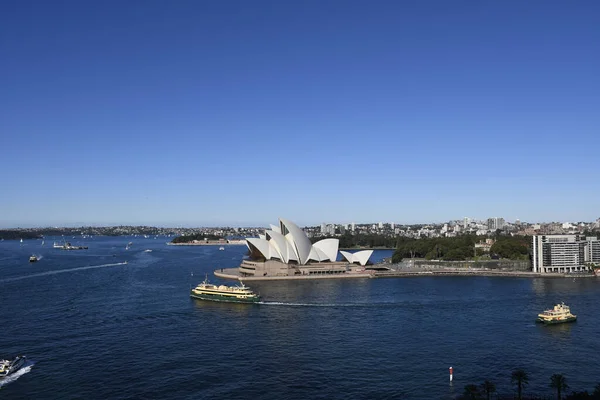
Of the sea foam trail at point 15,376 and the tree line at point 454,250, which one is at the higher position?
the tree line at point 454,250

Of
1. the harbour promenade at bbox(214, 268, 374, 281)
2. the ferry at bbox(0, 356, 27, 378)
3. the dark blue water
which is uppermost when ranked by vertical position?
the harbour promenade at bbox(214, 268, 374, 281)

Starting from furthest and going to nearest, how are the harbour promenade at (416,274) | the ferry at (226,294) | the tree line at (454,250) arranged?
1. the tree line at (454,250)
2. the harbour promenade at (416,274)
3. the ferry at (226,294)

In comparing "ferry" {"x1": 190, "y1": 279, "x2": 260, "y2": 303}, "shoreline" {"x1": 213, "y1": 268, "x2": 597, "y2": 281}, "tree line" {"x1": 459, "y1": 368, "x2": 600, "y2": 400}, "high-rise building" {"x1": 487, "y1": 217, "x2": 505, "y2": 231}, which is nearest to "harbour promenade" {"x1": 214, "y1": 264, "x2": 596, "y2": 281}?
"shoreline" {"x1": 213, "y1": 268, "x2": 597, "y2": 281}

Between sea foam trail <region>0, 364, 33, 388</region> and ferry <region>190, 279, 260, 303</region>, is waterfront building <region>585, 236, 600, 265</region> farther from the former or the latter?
sea foam trail <region>0, 364, 33, 388</region>

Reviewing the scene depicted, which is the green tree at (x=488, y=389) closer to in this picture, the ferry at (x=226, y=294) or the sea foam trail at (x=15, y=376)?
the sea foam trail at (x=15, y=376)

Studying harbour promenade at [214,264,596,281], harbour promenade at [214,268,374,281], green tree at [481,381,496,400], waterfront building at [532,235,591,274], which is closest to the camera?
green tree at [481,381,496,400]

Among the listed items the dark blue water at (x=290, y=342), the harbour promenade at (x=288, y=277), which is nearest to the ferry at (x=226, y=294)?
the dark blue water at (x=290, y=342)
